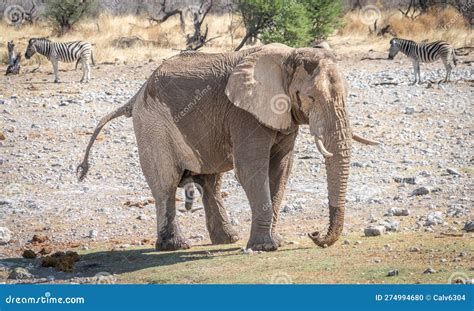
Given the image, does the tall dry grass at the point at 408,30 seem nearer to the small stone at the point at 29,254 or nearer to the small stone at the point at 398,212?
the small stone at the point at 398,212

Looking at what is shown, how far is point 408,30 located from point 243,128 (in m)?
20.9

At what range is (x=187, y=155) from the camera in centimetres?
1013

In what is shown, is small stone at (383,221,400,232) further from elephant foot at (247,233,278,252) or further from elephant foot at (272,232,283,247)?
elephant foot at (247,233,278,252)

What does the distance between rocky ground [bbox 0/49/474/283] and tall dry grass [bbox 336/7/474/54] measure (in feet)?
20.0

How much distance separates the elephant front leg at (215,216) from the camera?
10539 millimetres

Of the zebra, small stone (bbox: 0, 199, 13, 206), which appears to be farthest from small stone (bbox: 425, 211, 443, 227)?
the zebra

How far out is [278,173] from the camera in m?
9.95

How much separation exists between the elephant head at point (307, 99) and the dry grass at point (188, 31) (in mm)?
15345

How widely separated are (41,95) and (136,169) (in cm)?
612

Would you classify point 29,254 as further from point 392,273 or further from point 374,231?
point 392,273

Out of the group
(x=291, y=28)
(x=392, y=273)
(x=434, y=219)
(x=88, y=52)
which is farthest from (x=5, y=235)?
(x=291, y=28)

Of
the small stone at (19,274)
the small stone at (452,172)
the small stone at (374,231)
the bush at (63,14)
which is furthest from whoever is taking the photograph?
the bush at (63,14)

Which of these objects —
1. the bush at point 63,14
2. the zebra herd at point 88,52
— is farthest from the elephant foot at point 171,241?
the bush at point 63,14

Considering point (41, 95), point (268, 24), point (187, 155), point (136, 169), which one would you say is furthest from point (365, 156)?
point (268, 24)
